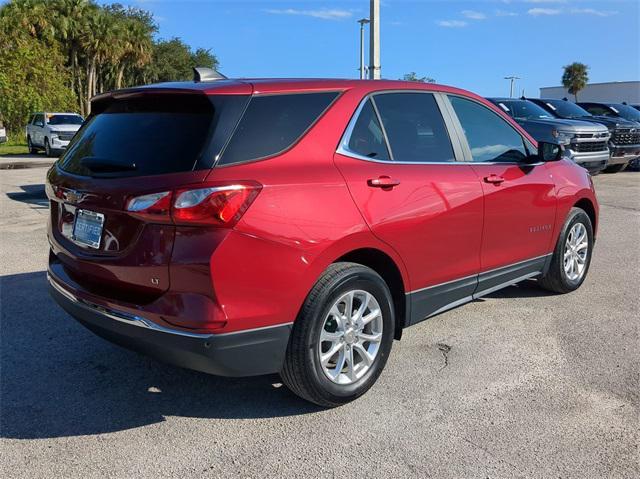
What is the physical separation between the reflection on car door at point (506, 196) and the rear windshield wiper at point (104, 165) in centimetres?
234

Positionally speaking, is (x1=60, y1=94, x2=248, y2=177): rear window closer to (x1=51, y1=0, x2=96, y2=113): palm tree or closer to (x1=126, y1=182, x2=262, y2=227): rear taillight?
(x1=126, y1=182, x2=262, y2=227): rear taillight

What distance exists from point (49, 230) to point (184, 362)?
5.00 feet

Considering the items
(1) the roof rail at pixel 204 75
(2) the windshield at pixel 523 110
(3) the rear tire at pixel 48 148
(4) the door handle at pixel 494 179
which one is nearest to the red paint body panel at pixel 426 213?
(4) the door handle at pixel 494 179

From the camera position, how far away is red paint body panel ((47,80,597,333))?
2758mm

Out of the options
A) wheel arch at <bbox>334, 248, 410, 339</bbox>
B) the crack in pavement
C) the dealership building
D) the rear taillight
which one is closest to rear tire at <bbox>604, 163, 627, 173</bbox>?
the crack in pavement

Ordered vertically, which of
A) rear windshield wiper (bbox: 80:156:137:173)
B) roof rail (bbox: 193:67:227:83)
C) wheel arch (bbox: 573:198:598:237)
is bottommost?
wheel arch (bbox: 573:198:598:237)

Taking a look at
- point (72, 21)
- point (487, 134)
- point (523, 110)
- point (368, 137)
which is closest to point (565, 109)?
Result: point (523, 110)

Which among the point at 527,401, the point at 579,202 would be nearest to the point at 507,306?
the point at 579,202

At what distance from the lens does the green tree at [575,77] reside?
220ft

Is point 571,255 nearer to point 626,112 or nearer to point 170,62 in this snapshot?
point 626,112

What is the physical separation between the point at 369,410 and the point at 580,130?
37.3 ft

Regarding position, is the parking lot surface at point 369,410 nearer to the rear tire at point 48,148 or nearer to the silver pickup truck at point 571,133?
the silver pickup truck at point 571,133

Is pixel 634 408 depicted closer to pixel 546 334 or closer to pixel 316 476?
pixel 546 334

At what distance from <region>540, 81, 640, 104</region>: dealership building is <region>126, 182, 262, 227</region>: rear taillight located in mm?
68393
